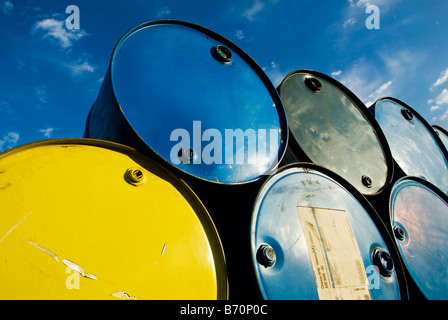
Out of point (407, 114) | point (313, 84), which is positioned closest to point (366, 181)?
point (313, 84)

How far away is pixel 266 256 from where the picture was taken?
1.11m

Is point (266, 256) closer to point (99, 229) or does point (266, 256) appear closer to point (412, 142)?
point (99, 229)

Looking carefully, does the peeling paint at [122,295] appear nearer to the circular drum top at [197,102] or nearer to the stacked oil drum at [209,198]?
the stacked oil drum at [209,198]

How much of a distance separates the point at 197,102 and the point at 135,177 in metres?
0.55

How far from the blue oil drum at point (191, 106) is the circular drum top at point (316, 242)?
191mm

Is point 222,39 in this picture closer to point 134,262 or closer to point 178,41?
point 178,41

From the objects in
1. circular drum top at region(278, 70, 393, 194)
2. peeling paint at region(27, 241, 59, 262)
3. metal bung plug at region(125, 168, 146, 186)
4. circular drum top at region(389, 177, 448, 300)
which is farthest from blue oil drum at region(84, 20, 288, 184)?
circular drum top at region(389, 177, 448, 300)

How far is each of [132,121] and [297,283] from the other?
98 centimetres

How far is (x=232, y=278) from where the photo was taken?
1.17 m

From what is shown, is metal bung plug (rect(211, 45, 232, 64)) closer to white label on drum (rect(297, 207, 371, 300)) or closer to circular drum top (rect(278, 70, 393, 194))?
circular drum top (rect(278, 70, 393, 194))

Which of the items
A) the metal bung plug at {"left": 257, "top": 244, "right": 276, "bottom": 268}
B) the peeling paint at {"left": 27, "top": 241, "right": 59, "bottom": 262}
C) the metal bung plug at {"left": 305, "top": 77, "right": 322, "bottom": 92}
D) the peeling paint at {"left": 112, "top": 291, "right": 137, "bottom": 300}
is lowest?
the peeling paint at {"left": 112, "top": 291, "right": 137, "bottom": 300}

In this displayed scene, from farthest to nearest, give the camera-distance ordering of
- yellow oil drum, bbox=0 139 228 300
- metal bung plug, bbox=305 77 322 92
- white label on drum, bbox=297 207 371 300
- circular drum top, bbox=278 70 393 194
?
metal bung plug, bbox=305 77 322 92, circular drum top, bbox=278 70 393 194, white label on drum, bbox=297 207 371 300, yellow oil drum, bbox=0 139 228 300

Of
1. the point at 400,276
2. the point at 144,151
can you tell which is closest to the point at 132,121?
the point at 144,151

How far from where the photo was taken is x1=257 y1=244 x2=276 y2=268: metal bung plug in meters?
1.11
